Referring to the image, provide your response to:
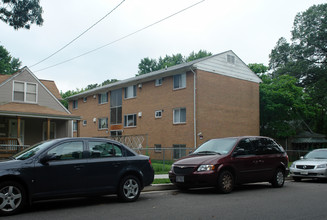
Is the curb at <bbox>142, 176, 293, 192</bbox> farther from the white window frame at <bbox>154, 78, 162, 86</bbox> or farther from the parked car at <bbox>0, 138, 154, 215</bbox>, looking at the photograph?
the white window frame at <bbox>154, 78, 162, 86</bbox>

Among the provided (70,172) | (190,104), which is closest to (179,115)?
(190,104)

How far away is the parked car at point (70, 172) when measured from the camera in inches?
275

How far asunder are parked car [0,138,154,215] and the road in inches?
13.6

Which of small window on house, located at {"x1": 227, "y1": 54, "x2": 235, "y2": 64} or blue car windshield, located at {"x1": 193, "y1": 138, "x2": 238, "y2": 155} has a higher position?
small window on house, located at {"x1": 227, "y1": 54, "x2": 235, "y2": 64}

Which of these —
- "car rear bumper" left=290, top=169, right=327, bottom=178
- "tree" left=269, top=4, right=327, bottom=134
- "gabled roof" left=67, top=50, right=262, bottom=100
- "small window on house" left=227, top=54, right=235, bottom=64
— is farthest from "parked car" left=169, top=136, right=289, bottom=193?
"tree" left=269, top=4, right=327, bottom=134

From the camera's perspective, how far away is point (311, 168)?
45.8 ft

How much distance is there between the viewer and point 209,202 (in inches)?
336

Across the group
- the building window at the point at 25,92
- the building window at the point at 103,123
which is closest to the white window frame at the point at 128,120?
the building window at the point at 103,123

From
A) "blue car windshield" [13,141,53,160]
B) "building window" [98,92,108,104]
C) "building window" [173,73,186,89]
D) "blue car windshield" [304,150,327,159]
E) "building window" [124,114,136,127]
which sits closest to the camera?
"blue car windshield" [13,141,53,160]

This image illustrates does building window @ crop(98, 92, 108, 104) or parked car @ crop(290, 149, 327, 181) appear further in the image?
building window @ crop(98, 92, 108, 104)

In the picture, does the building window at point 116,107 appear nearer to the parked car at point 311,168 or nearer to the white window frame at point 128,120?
the white window frame at point 128,120

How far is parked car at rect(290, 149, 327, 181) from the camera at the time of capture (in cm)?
1368

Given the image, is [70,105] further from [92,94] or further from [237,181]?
[237,181]

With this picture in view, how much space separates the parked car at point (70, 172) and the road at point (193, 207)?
346 millimetres
